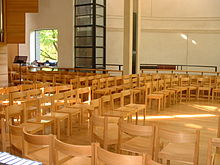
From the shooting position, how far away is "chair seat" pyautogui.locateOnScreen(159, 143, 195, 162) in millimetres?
3721

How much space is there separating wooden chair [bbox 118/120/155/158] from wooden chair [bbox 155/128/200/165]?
11 cm

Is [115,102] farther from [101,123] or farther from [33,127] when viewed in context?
[101,123]

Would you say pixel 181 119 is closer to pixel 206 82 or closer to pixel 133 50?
pixel 206 82

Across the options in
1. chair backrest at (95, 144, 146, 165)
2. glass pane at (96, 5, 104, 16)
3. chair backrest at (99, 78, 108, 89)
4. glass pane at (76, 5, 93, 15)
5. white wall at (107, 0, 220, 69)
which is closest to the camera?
chair backrest at (95, 144, 146, 165)

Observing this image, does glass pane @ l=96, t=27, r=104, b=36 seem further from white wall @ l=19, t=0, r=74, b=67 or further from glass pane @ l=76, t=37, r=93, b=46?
white wall @ l=19, t=0, r=74, b=67

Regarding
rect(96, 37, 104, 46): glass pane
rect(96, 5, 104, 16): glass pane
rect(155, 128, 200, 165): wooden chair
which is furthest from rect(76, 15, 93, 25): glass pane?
rect(155, 128, 200, 165): wooden chair

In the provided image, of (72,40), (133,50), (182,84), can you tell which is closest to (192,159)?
(182,84)

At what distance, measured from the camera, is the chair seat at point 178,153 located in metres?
3.72

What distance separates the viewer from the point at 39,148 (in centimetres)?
395

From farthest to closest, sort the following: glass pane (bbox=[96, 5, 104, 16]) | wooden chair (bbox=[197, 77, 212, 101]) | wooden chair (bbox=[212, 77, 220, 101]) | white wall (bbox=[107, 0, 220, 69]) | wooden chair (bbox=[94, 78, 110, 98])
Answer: white wall (bbox=[107, 0, 220, 69]), glass pane (bbox=[96, 5, 104, 16]), wooden chair (bbox=[197, 77, 212, 101]), wooden chair (bbox=[212, 77, 220, 101]), wooden chair (bbox=[94, 78, 110, 98])

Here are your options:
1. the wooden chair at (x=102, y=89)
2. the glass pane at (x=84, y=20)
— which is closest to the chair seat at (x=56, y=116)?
the wooden chair at (x=102, y=89)

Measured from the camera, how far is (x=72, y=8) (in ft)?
53.8

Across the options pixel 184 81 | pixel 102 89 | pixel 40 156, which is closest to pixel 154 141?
pixel 40 156

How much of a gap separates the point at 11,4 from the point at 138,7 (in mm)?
5530
